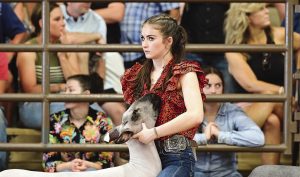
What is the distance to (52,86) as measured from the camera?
20.6 ft

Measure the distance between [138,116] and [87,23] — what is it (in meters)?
2.90

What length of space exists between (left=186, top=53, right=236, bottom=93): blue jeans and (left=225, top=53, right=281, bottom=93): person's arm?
147 mm

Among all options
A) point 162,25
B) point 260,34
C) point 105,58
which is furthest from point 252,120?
point 162,25

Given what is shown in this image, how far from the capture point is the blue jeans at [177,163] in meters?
3.82

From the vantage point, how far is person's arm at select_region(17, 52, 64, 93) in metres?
6.29

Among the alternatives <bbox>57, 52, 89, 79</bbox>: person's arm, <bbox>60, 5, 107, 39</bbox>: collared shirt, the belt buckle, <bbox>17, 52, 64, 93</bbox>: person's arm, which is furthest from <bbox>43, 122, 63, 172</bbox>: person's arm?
the belt buckle

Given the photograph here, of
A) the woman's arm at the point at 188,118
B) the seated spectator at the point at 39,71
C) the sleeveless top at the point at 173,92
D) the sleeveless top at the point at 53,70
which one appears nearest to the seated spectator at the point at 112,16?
the seated spectator at the point at 39,71

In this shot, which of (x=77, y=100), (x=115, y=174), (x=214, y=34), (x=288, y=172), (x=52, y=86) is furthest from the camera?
(x=214, y=34)

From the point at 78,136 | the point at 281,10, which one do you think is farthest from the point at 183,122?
the point at 281,10

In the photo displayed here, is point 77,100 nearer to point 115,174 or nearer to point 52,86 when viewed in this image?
point 52,86

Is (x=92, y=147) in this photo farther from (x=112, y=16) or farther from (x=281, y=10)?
(x=281, y=10)

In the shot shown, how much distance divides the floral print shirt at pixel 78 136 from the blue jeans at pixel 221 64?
3.30 ft

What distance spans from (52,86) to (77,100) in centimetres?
52

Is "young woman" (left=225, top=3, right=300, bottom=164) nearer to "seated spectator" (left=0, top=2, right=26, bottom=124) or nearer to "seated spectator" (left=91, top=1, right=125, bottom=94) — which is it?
"seated spectator" (left=91, top=1, right=125, bottom=94)
